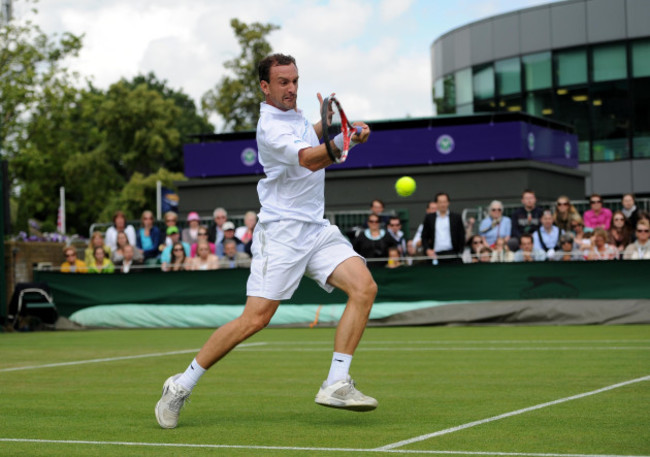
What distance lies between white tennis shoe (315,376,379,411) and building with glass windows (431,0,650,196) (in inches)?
1275

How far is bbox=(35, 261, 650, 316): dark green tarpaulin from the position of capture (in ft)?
52.3

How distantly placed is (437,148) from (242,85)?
66.0ft

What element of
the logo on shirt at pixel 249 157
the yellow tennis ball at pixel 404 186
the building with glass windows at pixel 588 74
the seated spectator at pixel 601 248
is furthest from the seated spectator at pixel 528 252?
the building with glass windows at pixel 588 74

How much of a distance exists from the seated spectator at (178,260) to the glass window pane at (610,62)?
22766mm

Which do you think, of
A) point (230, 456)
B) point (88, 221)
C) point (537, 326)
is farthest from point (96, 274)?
point (88, 221)

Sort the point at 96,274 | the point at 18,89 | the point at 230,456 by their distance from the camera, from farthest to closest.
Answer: the point at 18,89 → the point at 96,274 → the point at 230,456

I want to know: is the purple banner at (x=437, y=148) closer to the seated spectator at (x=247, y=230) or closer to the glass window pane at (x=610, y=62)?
the glass window pane at (x=610, y=62)

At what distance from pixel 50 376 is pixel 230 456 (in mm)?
5028

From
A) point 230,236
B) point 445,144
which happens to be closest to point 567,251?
point 230,236

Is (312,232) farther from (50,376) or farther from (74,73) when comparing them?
(74,73)

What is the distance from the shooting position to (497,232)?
58.0ft

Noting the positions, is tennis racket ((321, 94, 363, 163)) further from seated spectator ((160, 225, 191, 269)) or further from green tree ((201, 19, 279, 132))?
green tree ((201, 19, 279, 132))

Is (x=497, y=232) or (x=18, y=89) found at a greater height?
(x=18, y=89)

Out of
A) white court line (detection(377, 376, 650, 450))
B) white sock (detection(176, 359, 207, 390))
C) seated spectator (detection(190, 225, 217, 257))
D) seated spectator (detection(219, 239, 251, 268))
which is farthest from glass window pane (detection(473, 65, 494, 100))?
white sock (detection(176, 359, 207, 390))
